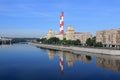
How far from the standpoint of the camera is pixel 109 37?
74.8 m

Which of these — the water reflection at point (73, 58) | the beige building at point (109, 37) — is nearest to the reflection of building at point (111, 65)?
the water reflection at point (73, 58)

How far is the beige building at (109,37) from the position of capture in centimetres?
6943

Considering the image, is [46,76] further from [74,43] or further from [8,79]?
[74,43]

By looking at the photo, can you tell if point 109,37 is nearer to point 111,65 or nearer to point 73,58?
point 73,58

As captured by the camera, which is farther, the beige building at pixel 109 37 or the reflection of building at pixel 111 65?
the beige building at pixel 109 37

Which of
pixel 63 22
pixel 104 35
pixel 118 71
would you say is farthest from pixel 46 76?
pixel 63 22

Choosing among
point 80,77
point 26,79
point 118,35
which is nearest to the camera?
point 26,79

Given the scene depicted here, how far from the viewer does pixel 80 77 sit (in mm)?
24438

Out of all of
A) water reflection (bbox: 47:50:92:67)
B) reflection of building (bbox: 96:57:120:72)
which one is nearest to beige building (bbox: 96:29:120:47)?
water reflection (bbox: 47:50:92:67)

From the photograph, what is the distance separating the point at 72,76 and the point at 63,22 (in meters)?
64.6

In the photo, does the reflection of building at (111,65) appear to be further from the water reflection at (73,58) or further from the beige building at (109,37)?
the beige building at (109,37)

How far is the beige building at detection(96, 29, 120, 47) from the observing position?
228 ft

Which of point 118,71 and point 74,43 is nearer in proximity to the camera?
point 118,71

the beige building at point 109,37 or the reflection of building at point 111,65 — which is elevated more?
the beige building at point 109,37
